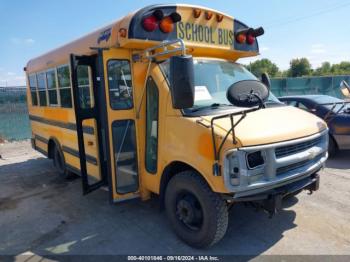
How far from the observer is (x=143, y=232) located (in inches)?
153

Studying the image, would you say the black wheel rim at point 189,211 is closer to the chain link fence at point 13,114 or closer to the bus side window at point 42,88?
the bus side window at point 42,88

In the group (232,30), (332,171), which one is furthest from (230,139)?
(332,171)

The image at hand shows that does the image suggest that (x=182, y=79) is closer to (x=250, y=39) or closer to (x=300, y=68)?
(x=250, y=39)

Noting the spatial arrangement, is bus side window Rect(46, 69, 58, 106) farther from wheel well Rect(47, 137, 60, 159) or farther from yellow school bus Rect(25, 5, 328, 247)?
yellow school bus Rect(25, 5, 328, 247)

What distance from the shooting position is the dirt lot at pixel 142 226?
3473 mm

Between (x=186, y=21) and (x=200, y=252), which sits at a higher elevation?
(x=186, y=21)

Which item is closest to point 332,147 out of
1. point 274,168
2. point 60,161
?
point 274,168

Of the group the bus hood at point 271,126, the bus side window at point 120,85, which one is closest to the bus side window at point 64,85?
the bus side window at point 120,85

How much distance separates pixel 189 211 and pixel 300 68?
7724cm

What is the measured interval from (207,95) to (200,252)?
70.5 inches

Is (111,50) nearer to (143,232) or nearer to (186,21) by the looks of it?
(186,21)


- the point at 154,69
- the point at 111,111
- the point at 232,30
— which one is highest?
the point at 232,30

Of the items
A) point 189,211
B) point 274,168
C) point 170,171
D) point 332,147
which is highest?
point 274,168

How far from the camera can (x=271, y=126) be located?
3.15 metres
